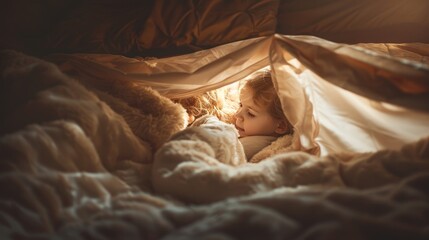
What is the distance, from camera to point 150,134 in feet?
3.55

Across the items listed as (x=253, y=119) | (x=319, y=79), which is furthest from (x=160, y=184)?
(x=253, y=119)

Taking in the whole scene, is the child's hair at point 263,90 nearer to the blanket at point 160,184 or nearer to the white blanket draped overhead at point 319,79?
the white blanket draped overhead at point 319,79

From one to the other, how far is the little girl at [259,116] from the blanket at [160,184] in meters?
0.49

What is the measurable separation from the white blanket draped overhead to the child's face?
19 centimetres

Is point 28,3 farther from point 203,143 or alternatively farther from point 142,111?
point 203,143

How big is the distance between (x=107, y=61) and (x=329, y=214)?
0.93 metres

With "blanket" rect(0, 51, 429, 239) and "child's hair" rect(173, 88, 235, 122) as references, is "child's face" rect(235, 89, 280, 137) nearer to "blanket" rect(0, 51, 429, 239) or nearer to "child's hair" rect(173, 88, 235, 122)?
"child's hair" rect(173, 88, 235, 122)

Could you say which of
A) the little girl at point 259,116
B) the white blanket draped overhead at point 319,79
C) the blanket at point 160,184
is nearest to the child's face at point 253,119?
the little girl at point 259,116

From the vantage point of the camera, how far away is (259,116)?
4.98 ft

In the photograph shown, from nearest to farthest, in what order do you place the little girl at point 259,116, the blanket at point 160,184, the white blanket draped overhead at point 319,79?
the blanket at point 160,184 → the white blanket draped overhead at point 319,79 → the little girl at point 259,116

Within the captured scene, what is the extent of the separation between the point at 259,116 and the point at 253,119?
0.03m

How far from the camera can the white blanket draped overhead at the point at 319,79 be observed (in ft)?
3.00

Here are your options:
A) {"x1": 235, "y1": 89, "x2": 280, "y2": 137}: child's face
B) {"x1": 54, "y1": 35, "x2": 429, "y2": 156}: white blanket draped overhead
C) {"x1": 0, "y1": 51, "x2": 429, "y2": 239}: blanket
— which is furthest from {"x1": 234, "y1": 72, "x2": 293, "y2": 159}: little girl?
{"x1": 0, "y1": 51, "x2": 429, "y2": 239}: blanket

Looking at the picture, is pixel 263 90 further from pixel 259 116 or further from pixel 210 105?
pixel 210 105
